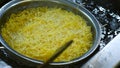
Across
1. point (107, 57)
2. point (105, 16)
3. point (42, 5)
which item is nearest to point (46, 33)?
point (42, 5)

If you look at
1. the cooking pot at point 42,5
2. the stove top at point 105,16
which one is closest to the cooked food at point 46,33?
the cooking pot at point 42,5

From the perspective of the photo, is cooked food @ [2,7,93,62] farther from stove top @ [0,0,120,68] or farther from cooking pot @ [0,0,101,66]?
stove top @ [0,0,120,68]

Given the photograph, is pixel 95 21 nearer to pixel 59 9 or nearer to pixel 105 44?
pixel 105 44

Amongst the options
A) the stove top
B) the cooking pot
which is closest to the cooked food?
the cooking pot

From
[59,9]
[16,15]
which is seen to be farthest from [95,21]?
[16,15]

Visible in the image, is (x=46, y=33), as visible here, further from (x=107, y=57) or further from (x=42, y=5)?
(x=107, y=57)

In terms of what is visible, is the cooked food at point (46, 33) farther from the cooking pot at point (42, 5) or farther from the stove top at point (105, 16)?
the stove top at point (105, 16)
